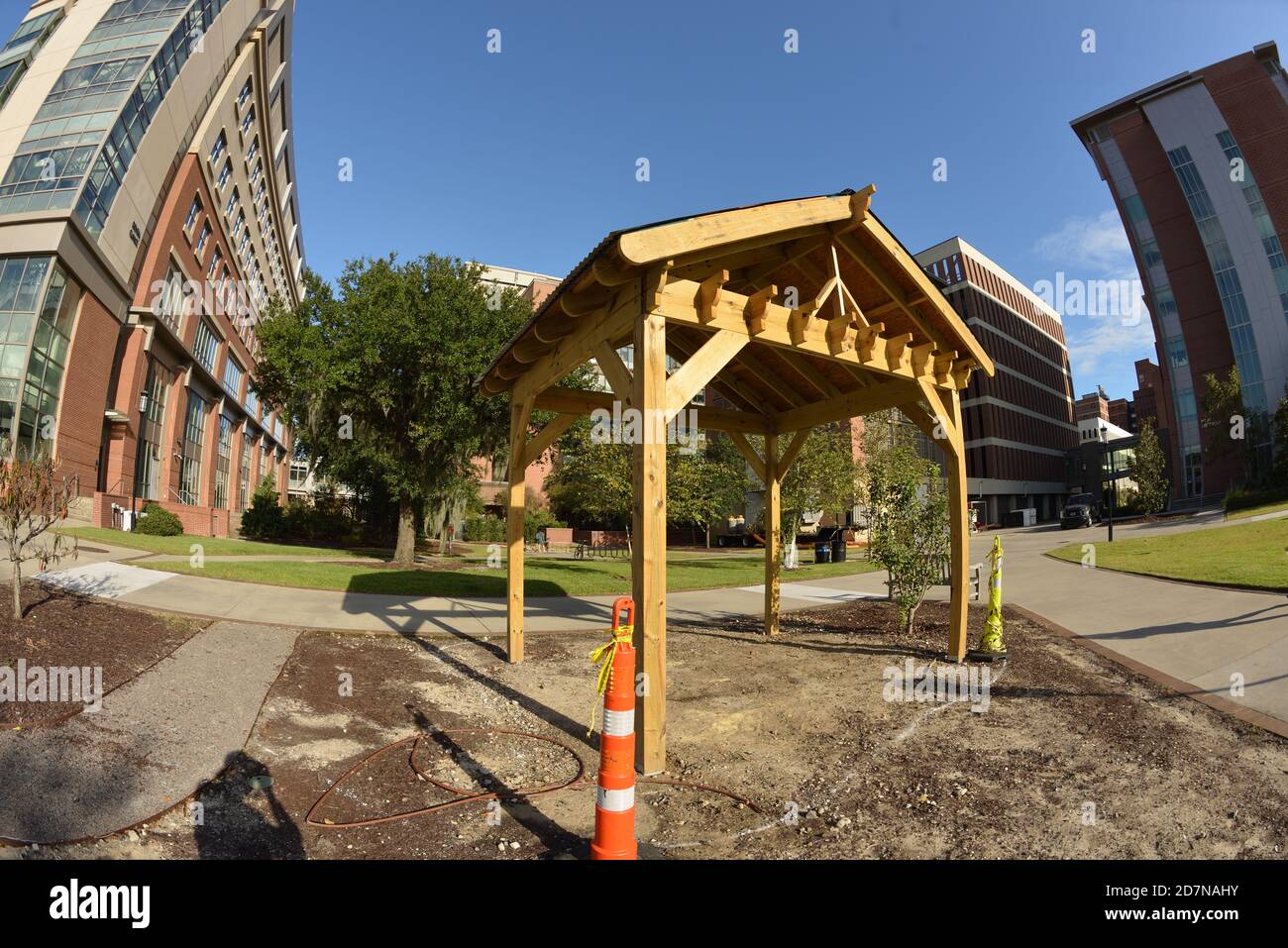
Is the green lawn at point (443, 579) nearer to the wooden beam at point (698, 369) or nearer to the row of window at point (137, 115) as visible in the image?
the wooden beam at point (698, 369)

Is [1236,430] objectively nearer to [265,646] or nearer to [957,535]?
[957,535]

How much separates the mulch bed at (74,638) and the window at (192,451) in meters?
34.5

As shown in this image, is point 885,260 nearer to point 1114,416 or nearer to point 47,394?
point 47,394

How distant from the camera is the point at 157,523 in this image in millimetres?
25266

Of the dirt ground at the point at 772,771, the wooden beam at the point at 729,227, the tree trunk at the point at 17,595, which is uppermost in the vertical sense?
the wooden beam at the point at 729,227

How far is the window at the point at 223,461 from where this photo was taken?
43969mm

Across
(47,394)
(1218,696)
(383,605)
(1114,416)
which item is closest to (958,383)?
(1218,696)

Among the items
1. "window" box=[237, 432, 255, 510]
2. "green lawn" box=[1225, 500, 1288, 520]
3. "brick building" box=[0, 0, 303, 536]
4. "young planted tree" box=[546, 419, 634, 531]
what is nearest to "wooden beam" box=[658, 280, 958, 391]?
"young planted tree" box=[546, 419, 634, 531]

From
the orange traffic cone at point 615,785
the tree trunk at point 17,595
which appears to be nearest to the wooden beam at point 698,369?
the orange traffic cone at point 615,785

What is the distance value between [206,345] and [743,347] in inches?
1772

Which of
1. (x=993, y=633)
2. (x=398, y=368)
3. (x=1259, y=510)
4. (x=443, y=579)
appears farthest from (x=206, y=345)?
(x=1259, y=510)

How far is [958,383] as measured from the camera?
8.23 metres

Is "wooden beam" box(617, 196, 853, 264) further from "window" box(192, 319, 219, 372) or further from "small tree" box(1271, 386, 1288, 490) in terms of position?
"small tree" box(1271, 386, 1288, 490)
